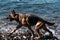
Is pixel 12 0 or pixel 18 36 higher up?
pixel 18 36

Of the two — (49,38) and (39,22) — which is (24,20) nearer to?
(39,22)

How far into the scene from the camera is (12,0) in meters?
26.4

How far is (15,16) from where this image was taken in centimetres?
969

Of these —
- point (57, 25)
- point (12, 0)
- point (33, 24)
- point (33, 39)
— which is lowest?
point (12, 0)

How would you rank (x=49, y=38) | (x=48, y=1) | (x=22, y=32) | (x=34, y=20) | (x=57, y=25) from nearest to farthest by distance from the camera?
(x=34, y=20) → (x=49, y=38) → (x=22, y=32) → (x=57, y=25) → (x=48, y=1)

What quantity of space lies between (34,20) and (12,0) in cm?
1724

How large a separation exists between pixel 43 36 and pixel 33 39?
2.30 feet

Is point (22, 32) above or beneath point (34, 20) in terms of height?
beneath

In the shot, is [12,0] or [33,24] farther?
[12,0]

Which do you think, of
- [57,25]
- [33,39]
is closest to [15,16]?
[33,39]

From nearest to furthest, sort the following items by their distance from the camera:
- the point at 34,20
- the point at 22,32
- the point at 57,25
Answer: the point at 34,20 < the point at 22,32 < the point at 57,25

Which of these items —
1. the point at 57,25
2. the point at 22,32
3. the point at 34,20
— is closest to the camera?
the point at 34,20

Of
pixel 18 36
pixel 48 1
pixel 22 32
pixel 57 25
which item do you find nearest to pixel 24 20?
pixel 18 36

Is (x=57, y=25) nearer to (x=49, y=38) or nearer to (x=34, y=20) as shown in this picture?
(x=49, y=38)
